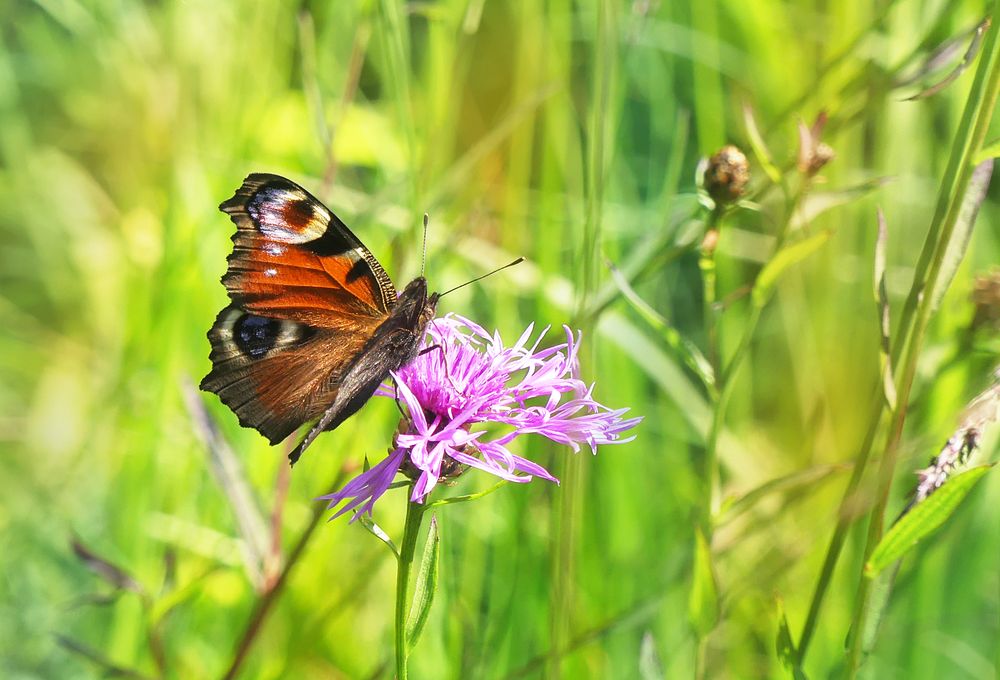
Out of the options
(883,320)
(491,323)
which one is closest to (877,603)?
(883,320)

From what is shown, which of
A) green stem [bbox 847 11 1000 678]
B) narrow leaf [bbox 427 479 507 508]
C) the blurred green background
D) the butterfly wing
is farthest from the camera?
the blurred green background

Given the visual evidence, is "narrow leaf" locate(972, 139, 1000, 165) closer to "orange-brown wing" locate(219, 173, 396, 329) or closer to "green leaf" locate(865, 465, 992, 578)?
"green leaf" locate(865, 465, 992, 578)

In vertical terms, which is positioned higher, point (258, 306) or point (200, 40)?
point (200, 40)

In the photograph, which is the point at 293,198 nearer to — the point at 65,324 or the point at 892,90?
the point at 892,90

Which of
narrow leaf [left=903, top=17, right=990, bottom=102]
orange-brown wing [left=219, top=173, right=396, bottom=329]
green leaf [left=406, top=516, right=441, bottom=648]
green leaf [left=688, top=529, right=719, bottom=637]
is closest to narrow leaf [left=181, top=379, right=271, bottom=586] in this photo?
orange-brown wing [left=219, top=173, right=396, bottom=329]

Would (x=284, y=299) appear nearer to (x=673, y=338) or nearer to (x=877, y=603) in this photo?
(x=673, y=338)

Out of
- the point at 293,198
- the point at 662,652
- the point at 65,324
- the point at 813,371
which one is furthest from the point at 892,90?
the point at 65,324
